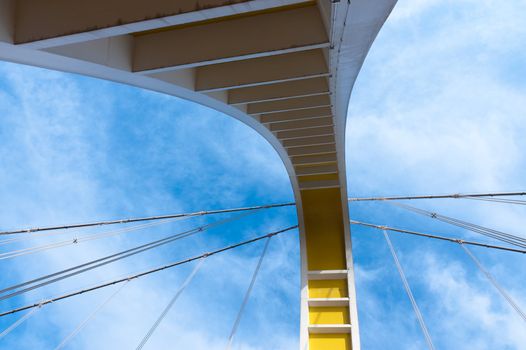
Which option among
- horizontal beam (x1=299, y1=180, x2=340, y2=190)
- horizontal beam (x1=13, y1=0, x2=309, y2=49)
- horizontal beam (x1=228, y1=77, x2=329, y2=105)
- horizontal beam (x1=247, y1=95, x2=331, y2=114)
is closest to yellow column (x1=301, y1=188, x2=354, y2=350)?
horizontal beam (x1=299, y1=180, x2=340, y2=190)

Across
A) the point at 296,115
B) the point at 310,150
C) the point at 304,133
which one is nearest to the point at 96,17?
the point at 296,115

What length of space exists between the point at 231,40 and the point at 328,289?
21.5ft

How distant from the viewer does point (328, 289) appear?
9.33 meters

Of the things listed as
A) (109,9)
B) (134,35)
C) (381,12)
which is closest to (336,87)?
(381,12)

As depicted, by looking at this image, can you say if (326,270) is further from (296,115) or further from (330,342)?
(296,115)

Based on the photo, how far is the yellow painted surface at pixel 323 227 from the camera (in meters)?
9.96

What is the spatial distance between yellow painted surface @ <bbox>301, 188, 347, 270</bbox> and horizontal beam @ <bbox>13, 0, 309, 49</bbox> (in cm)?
716

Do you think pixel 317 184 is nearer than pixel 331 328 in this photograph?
No

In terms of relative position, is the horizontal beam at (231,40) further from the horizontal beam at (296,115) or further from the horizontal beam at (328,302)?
the horizontal beam at (328,302)

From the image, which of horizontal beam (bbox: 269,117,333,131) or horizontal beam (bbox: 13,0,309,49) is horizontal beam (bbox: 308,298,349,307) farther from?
horizontal beam (bbox: 13,0,309,49)

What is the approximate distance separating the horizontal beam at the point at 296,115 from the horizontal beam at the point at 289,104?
0.97 ft

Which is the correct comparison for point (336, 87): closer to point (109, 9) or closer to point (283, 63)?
point (283, 63)

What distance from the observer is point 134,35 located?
4691 mm

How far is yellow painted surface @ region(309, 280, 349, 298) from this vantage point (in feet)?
30.1
